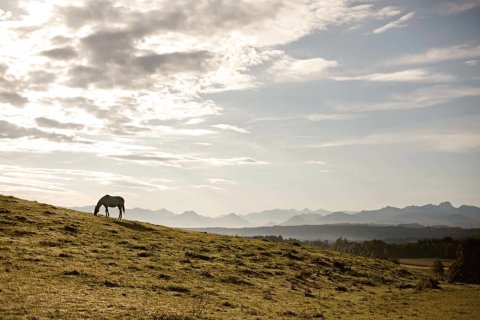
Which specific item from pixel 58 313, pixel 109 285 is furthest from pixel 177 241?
pixel 58 313

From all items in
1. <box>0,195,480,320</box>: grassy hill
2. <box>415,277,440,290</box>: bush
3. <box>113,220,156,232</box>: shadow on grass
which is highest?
<box>113,220,156,232</box>: shadow on grass

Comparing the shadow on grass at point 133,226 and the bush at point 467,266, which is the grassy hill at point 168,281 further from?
the bush at point 467,266

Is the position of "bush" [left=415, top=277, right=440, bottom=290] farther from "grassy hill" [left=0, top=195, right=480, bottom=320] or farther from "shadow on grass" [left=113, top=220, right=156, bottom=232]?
"shadow on grass" [left=113, top=220, right=156, bottom=232]

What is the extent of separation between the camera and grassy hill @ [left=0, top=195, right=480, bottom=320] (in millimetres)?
21922

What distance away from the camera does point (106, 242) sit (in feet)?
137

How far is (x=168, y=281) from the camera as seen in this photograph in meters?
30.7

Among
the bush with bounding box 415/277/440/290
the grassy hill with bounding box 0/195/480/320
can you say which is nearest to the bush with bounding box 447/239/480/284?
the bush with bounding box 415/277/440/290

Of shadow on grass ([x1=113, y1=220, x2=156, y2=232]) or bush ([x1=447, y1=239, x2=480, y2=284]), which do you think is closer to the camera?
shadow on grass ([x1=113, y1=220, x2=156, y2=232])

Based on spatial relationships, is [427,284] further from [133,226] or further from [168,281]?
[133,226]

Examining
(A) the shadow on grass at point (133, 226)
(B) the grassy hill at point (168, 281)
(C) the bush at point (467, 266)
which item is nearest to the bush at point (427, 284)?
(B) the grassy hill at point (168, 281)

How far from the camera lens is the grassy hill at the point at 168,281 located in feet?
71.9

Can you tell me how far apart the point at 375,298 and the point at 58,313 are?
1213 inches

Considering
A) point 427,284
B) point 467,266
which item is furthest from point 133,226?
point 467,266

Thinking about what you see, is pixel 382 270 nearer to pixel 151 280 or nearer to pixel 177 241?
pixel 177 241
